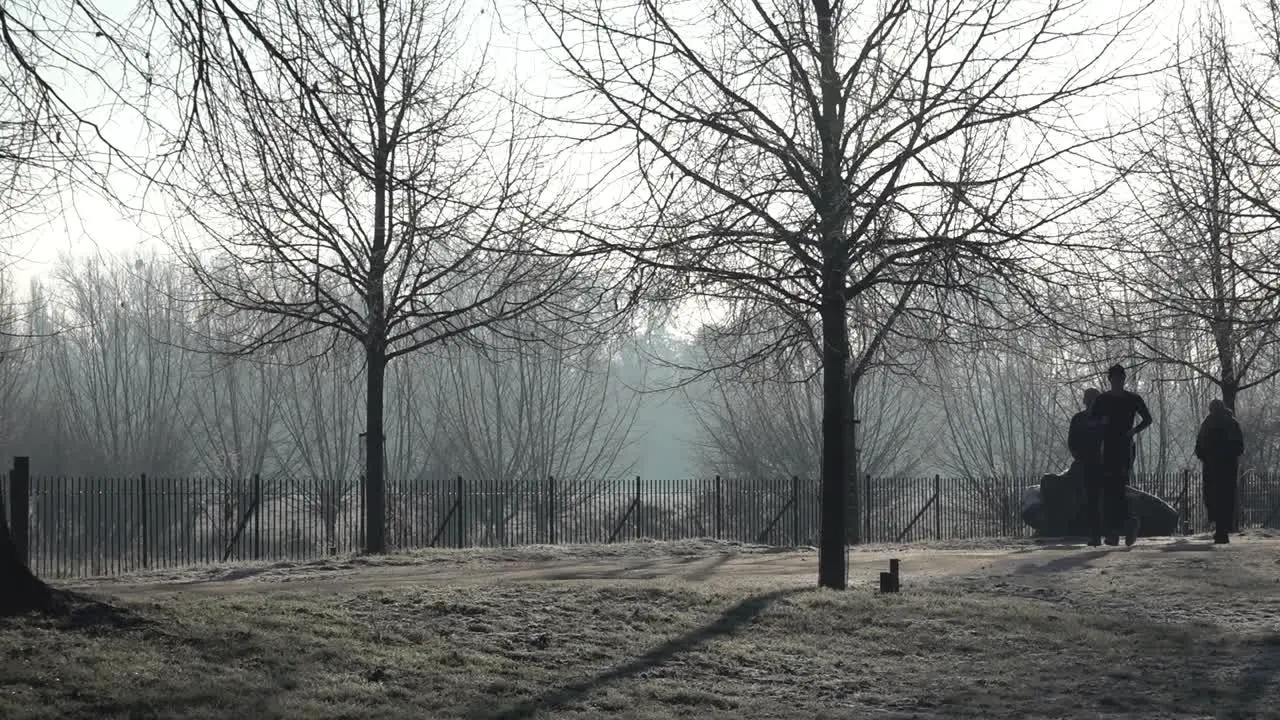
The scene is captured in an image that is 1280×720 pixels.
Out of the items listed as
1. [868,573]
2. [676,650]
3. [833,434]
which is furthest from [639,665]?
[868,573]

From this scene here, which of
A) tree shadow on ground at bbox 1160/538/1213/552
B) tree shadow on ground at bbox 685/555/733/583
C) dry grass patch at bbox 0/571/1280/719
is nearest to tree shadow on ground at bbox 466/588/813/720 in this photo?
dry grass patch at bbox 0/571/1280/719

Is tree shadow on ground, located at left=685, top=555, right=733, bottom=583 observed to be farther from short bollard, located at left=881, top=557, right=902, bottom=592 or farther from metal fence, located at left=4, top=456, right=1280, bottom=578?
metal fence, located at left=4, top=456, right=1280, bottom=578

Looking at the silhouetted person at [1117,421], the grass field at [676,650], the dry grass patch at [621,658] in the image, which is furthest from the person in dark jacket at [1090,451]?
the dry grass patch at [621,658]

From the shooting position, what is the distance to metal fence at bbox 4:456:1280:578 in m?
24.2

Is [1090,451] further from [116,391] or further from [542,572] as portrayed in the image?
[116,391]

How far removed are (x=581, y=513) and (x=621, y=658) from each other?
791 inches

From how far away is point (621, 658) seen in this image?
28.8ft

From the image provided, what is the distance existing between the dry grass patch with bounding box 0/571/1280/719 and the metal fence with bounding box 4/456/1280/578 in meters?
13.0

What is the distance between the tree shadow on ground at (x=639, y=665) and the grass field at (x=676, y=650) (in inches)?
0.8

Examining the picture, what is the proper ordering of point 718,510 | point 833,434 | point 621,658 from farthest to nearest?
1. point 718,510
2. point 833,434
3. point 621,658

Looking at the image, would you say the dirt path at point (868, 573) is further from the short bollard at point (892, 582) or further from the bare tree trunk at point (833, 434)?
the short bollard at point (892, 582)

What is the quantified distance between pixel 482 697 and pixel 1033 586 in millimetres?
6814

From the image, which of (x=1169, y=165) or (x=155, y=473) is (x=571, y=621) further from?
(x=155, y=473)

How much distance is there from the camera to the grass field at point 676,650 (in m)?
7.16
